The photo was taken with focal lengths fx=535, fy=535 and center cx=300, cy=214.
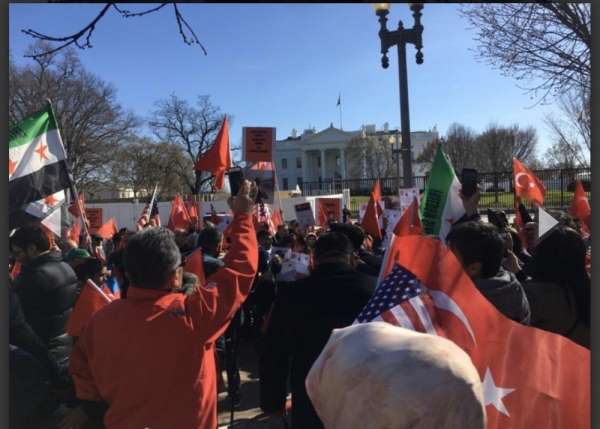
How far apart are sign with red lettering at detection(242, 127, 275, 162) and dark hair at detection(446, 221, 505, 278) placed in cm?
477

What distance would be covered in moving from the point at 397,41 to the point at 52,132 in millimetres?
9413

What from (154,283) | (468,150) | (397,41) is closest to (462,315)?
(154,283)

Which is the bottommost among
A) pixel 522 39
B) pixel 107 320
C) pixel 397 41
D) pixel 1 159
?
pixel 107 320

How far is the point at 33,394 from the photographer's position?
3076 mm

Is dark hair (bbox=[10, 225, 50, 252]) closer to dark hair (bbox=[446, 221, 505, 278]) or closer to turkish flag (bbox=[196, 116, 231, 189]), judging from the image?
dark hair (bbox=[446, 221, 505, 278])

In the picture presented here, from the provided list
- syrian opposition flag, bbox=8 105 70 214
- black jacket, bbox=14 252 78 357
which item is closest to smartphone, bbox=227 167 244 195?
black jacket, bbox=14 252 78 357

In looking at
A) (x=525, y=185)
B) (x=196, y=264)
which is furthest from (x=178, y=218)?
(x=196, y=264)

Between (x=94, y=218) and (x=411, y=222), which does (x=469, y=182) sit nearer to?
(x=411, y=222)

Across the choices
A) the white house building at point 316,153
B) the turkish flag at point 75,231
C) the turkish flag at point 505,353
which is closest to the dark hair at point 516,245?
the turkish flag at point 505,353

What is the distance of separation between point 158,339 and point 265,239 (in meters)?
7.44

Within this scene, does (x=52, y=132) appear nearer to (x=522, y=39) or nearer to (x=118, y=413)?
(x=118, y=413)

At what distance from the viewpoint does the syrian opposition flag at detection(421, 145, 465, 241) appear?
17.9 feet

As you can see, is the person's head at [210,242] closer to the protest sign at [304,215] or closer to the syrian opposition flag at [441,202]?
the syrian opposition flag at [441,202]

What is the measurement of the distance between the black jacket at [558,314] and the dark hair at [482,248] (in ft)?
1.40
